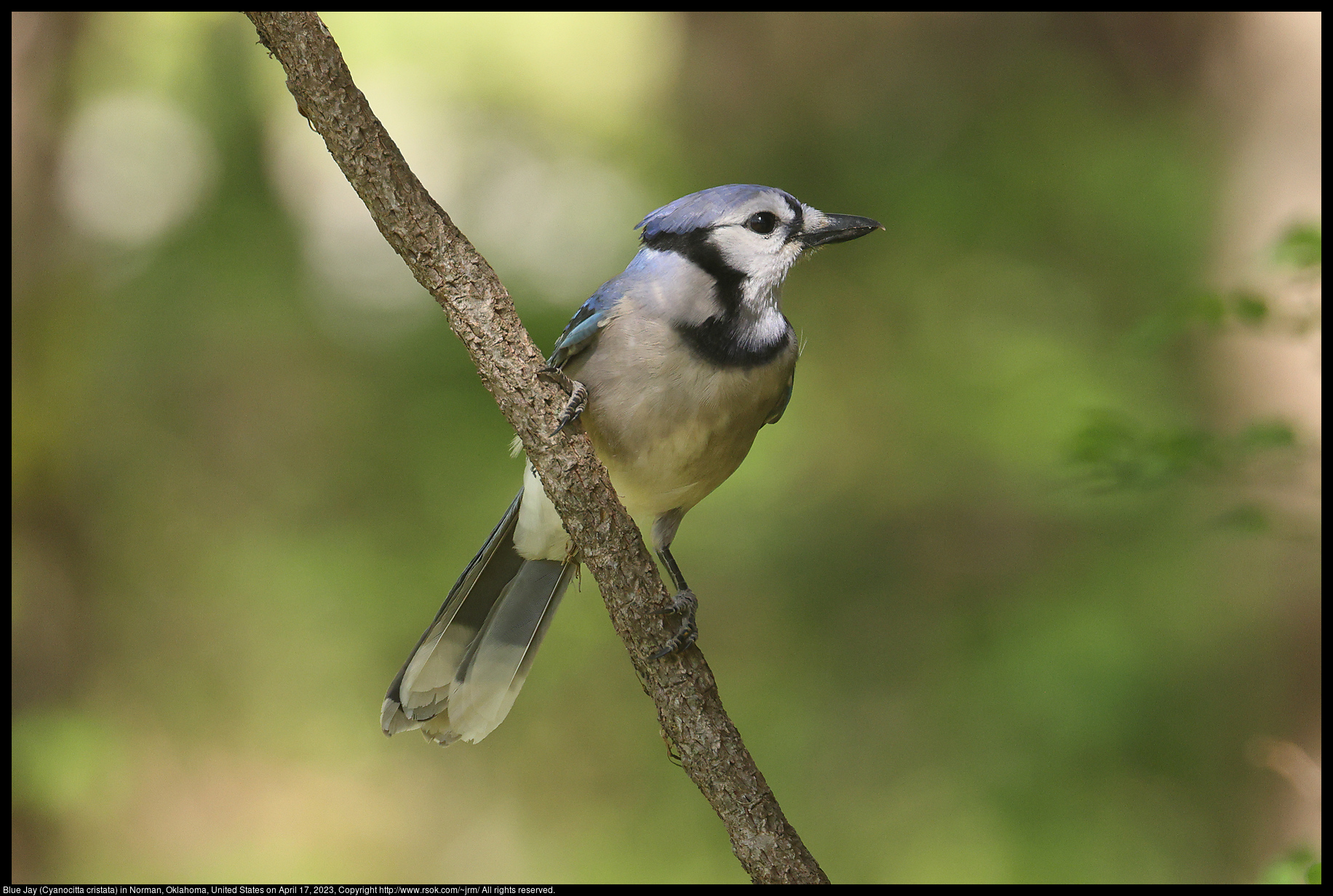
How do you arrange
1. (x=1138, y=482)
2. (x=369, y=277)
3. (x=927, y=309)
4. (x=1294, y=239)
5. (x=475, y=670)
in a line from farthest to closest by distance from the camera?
(x=927, y=309) → (x=369, y=277) → (x=475, y=670) → (x=1138, y=482) → (x=1294, y=239)

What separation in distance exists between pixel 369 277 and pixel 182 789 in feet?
9.07

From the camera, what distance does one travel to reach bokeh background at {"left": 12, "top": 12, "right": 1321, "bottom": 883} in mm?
4527

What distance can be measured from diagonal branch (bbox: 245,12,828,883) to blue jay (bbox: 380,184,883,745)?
318 millimetres

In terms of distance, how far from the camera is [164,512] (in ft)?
16.3

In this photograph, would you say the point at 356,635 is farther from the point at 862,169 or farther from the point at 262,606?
the point at 862,169

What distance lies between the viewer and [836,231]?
2277mm

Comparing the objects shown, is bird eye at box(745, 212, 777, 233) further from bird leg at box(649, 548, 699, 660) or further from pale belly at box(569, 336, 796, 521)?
bird leg at box(649, 548, 699, 660)

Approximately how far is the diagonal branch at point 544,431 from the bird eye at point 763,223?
2.46 feet

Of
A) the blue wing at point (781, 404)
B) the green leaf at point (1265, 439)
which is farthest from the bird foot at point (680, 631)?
the green leaf at point (1265, 439)

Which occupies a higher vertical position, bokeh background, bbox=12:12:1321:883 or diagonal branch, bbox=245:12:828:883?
bokeh background, bbox=12:12:1321:883

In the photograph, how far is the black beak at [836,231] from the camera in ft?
7.46

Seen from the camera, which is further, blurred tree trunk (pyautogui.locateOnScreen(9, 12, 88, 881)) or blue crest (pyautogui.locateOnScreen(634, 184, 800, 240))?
blurred tree trunk (pyautogui.locateOnScreen(9, 12, 88, 881))

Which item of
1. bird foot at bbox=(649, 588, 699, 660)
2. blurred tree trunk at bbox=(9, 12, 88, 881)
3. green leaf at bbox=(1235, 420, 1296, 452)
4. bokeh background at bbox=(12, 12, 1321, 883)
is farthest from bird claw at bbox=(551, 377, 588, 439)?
blurred tree trunk at bbox=(9, 12, 88, 881)

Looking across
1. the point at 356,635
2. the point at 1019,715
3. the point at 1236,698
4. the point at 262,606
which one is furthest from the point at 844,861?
the point at 262,606
